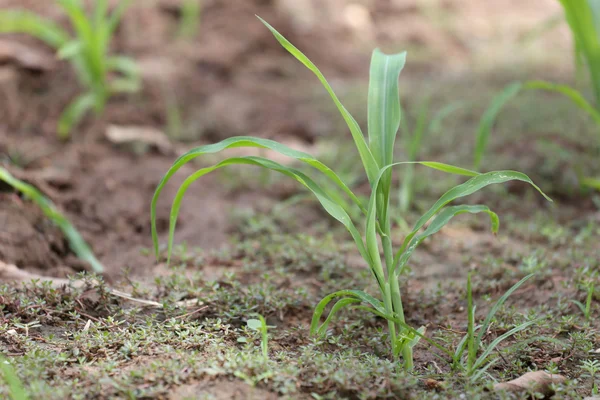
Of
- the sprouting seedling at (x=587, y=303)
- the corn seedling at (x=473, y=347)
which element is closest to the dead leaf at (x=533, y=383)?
the corn seedling at (x=473, y=347)

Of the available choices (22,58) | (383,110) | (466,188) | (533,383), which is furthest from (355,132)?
(22,58)

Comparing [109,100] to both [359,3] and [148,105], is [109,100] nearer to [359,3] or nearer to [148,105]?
[148,105]

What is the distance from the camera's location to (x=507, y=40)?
18.9ft

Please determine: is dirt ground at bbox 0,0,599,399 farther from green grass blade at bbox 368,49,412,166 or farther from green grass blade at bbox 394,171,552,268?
green grass blade at bbox 368,49,412,166

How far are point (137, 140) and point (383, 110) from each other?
2127mm

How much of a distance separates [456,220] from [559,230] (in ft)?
1.51

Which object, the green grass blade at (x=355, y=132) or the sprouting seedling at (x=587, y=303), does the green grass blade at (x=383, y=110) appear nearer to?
the green grass blade at (x=355, y=132)

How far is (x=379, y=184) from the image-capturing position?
5.07ft

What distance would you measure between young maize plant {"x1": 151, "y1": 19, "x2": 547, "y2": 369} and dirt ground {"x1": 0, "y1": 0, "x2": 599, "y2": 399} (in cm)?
23

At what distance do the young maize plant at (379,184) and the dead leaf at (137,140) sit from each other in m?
1.79

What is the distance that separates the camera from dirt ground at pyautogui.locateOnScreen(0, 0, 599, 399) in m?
2.17

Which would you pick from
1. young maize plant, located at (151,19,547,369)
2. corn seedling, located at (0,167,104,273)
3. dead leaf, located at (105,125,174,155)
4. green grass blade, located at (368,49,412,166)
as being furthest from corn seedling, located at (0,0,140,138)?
green grass blade, located at (368,49,412,166)

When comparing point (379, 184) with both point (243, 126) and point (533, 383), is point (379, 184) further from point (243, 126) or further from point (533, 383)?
point (243, 126)

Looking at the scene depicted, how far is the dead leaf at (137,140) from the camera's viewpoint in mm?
3338
